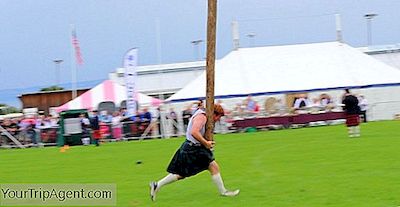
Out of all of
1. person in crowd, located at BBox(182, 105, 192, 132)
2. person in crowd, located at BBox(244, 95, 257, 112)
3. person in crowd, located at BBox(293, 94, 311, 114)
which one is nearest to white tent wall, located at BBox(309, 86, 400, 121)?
person in crowd, located at BBox(293, 94, 311, 114)

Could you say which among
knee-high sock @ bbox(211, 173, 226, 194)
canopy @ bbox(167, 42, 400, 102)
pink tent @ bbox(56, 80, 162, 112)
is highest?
canopy @ bbox(167, 42, 400, 102)

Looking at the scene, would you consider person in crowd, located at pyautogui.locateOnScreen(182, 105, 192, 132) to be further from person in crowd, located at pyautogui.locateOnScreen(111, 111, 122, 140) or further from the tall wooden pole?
the tall wooden pole

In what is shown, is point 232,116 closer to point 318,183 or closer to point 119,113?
point 119,113

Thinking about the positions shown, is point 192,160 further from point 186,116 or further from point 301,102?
point 301,102

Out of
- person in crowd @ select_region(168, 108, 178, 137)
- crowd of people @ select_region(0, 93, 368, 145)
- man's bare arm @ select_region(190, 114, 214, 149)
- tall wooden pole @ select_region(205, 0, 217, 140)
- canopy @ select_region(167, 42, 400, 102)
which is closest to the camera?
man's bare arm @ select_region(190, 114, 214, 149)

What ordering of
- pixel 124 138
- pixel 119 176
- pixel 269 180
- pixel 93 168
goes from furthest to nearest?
pixel 124 138 < pixel 93 168 < pixel 119 176 < pixel 269 180

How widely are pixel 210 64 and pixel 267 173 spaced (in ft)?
11.6

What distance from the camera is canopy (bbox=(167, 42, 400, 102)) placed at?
38312 mm

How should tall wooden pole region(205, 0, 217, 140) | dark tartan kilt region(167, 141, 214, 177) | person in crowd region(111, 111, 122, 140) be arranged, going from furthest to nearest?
1. person in crowd region(111, 111, 122, 140)
2. tall wooden pole region(205, 0, 217, 140)
3. dark tartan kilt region(167, 141, 214, 177)

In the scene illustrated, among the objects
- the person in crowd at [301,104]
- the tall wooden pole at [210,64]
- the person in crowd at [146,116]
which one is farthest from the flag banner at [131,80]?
the tall wooden pole at [210,64]

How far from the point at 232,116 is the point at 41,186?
2271 centimetres

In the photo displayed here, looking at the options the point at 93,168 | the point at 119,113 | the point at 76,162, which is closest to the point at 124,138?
the point at 119,113

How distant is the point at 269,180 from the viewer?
14453 mm

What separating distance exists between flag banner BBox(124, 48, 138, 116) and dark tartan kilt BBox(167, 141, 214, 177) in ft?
81.4
